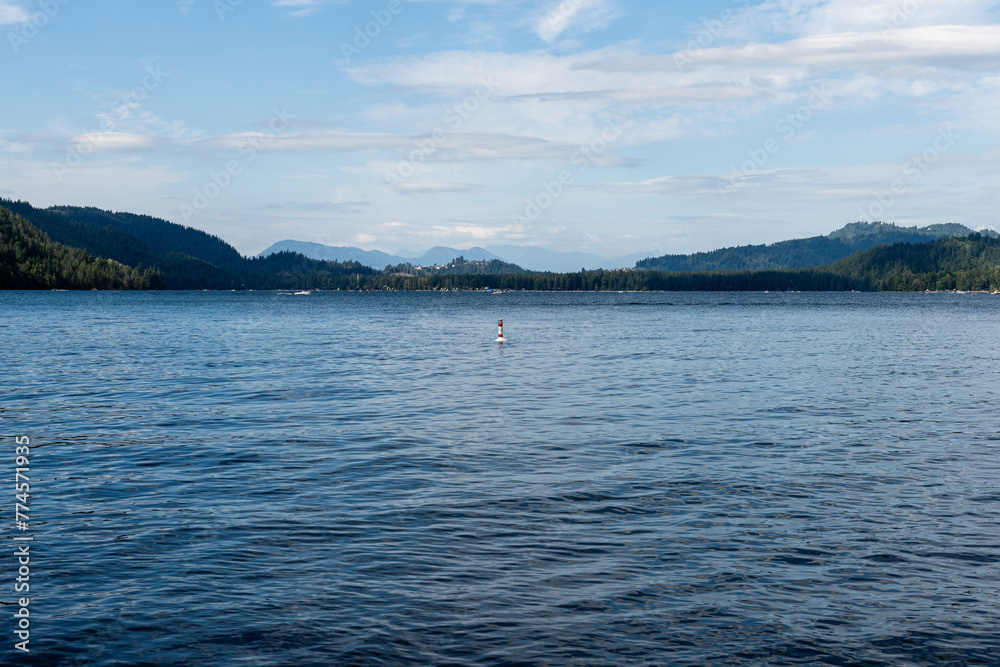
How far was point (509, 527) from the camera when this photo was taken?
1612cm

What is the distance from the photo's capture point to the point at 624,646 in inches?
429

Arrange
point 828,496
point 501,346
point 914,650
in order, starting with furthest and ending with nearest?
point 501,346 → point 828,496 → point 914,650

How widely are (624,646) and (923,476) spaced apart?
1383 centimetres

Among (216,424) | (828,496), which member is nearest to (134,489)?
(216,424)

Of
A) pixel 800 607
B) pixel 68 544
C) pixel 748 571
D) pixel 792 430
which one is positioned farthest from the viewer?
pixel 792 430

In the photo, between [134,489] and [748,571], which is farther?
[134,489]

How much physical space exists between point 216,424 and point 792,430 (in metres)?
21.2

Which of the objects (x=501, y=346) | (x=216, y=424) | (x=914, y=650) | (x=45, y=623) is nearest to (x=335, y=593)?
(x=45, y=623)

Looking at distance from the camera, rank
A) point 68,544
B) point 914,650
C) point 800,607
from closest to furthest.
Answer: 1. point 914,650
2. point 800,607
3. point 68,544

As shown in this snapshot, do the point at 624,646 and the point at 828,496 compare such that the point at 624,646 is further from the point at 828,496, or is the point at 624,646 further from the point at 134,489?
the point at 134,489

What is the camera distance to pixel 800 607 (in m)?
12.2

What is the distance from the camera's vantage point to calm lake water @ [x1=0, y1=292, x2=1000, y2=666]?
1113 cm

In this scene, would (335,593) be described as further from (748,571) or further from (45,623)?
(748,571)

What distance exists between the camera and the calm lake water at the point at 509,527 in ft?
36.5
